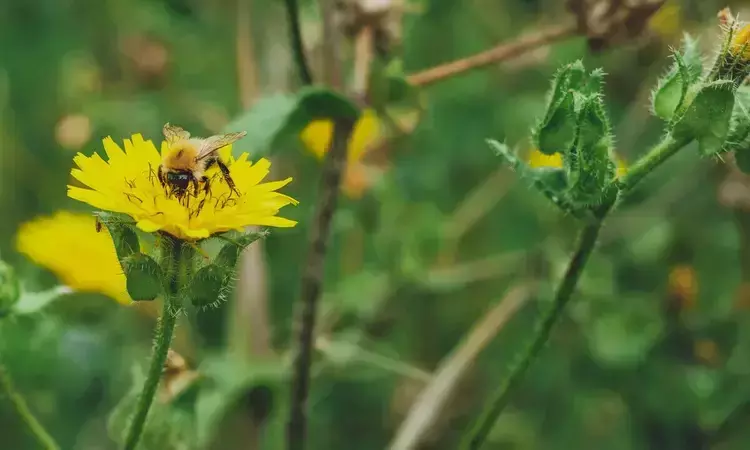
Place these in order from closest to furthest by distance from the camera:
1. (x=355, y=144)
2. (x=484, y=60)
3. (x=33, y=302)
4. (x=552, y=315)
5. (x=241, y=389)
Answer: (x=552, y=315), (x=33, y=302), (x=484, y=60), (x=241, y=389), (x=355, y=144)

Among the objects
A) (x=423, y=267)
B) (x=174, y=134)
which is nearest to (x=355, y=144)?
(x=423, y=267)

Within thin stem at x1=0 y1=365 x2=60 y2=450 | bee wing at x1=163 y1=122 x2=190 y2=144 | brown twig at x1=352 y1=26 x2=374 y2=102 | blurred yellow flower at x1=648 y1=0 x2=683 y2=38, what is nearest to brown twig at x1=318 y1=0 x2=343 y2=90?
brown twig at x1=352 y1=26 x2=374 y2=102

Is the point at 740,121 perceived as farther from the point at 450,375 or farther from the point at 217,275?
the point at 450,375

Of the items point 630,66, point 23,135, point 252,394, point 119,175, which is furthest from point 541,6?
point 119,175

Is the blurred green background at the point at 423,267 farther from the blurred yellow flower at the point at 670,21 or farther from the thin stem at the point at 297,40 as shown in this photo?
the thin stem at the point at 297,40

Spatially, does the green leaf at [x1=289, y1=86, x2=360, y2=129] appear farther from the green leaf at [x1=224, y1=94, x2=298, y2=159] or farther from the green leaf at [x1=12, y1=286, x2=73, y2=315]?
the green leaf at [x1=12, y1=286, x2=73, y2=315]
